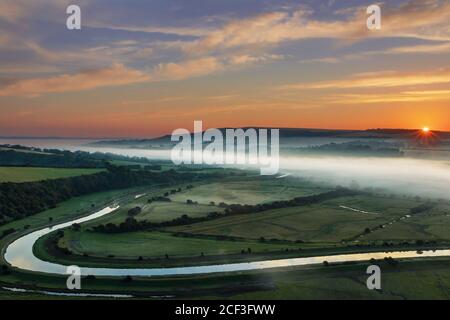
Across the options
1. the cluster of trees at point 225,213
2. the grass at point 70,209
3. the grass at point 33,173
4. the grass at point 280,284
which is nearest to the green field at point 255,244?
the grass at point 280,284

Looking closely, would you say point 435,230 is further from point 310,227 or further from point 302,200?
point 302,200

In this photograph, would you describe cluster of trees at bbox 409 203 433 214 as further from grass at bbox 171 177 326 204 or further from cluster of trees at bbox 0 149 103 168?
cluster of trees at bbox 0 149 103 168

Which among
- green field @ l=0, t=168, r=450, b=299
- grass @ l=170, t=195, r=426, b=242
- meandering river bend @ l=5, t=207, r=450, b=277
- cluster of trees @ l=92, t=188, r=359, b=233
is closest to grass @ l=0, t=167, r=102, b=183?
green field @ l=0, t=168, r=450, b=299

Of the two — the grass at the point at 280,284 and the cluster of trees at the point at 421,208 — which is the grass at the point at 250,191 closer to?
the cluster of trees at the point at 421,208

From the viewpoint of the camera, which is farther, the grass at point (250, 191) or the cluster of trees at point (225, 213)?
the grass at point (250, 191)
